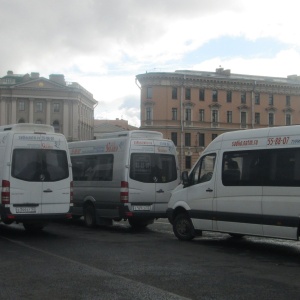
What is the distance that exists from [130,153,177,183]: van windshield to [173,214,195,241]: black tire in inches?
95.1

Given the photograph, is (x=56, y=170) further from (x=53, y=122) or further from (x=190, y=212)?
(x=53, y=122)

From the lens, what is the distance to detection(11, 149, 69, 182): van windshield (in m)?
14.0

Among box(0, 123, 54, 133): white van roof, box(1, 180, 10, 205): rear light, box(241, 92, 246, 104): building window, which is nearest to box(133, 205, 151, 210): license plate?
box(0, 123, 54, 133): white van roof

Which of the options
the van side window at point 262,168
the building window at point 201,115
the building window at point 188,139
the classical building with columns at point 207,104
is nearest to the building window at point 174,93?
the classical building with columns at point 207,104

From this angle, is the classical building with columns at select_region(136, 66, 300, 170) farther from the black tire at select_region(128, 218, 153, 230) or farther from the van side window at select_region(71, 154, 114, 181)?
the black tire at select_region(128, 218, 153, 230)

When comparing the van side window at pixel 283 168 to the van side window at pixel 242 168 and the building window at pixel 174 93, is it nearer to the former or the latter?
the van side window at pixel 242 168

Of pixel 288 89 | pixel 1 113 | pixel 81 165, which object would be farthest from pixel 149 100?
pixel 81 165

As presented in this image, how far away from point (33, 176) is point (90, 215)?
3.43 m

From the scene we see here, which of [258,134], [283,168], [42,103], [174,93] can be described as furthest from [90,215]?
[42,103]

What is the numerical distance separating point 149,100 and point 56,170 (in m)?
70.8

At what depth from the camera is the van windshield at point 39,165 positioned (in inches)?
551

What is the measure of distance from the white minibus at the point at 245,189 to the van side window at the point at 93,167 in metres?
3.11

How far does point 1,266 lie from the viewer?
955cm

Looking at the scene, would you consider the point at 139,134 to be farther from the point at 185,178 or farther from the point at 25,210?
the point at 25,210
